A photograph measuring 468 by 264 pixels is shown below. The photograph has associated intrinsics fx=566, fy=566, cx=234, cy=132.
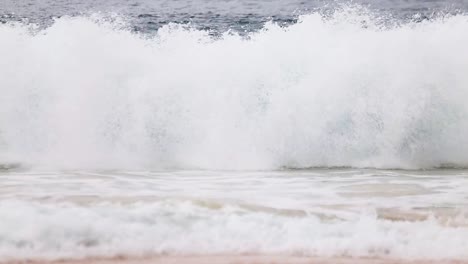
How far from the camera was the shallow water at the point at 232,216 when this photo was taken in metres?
2.74

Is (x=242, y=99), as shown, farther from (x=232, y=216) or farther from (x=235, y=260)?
(x=235, y=260)

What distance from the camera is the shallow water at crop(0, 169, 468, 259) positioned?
9.00 feet

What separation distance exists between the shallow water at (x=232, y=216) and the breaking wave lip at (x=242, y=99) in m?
0.97

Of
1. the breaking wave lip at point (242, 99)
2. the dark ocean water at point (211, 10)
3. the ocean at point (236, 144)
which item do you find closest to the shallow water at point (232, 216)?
the ocean at point (236, 144)

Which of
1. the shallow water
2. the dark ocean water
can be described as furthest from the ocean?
the dark ocean water

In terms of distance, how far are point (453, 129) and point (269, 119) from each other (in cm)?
190

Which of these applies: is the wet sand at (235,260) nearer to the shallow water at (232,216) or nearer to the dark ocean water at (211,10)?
the shallow water at (232,216)

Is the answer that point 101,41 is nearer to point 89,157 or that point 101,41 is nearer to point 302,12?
point 89,157

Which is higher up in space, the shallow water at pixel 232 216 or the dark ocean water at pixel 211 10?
the dark ocean water at pixel 211 10

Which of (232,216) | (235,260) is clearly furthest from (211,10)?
(235,260)

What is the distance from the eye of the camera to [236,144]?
5.73 metres

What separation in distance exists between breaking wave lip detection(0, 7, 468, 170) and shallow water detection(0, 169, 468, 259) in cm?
97

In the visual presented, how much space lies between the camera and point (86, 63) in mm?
6812

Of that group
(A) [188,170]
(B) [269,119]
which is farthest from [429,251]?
(B) [269,119]
